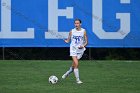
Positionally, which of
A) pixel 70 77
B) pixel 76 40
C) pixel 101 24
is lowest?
pixel 70 77

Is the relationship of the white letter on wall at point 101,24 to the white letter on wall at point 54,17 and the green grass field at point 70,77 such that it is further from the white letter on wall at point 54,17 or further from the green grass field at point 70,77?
the green grass field at point 70,77

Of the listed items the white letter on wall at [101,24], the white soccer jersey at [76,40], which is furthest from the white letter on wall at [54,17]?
the white soccer jersey at [76,40]

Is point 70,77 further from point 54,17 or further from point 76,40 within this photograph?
point 54,17

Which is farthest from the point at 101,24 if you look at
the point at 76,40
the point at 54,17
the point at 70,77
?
the point at 76,40

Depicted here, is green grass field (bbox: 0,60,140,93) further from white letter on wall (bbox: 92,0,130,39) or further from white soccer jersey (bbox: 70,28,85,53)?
white letter on wall (bbox: 92,0,130,39)

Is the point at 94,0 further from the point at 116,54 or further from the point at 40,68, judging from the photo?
the point at 40,68

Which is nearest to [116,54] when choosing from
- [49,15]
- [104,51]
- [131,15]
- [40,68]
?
[104,51]

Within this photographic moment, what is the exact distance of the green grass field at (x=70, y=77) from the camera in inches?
522

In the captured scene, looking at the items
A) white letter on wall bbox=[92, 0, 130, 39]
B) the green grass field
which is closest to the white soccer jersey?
the green grass field

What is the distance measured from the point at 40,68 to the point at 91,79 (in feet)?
12.9

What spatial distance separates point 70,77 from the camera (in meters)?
16.5

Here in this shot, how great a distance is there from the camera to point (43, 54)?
23.3m

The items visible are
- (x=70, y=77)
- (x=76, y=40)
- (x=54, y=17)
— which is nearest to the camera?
(x=76, y=40)

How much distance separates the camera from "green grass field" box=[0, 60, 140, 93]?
13.3 m
